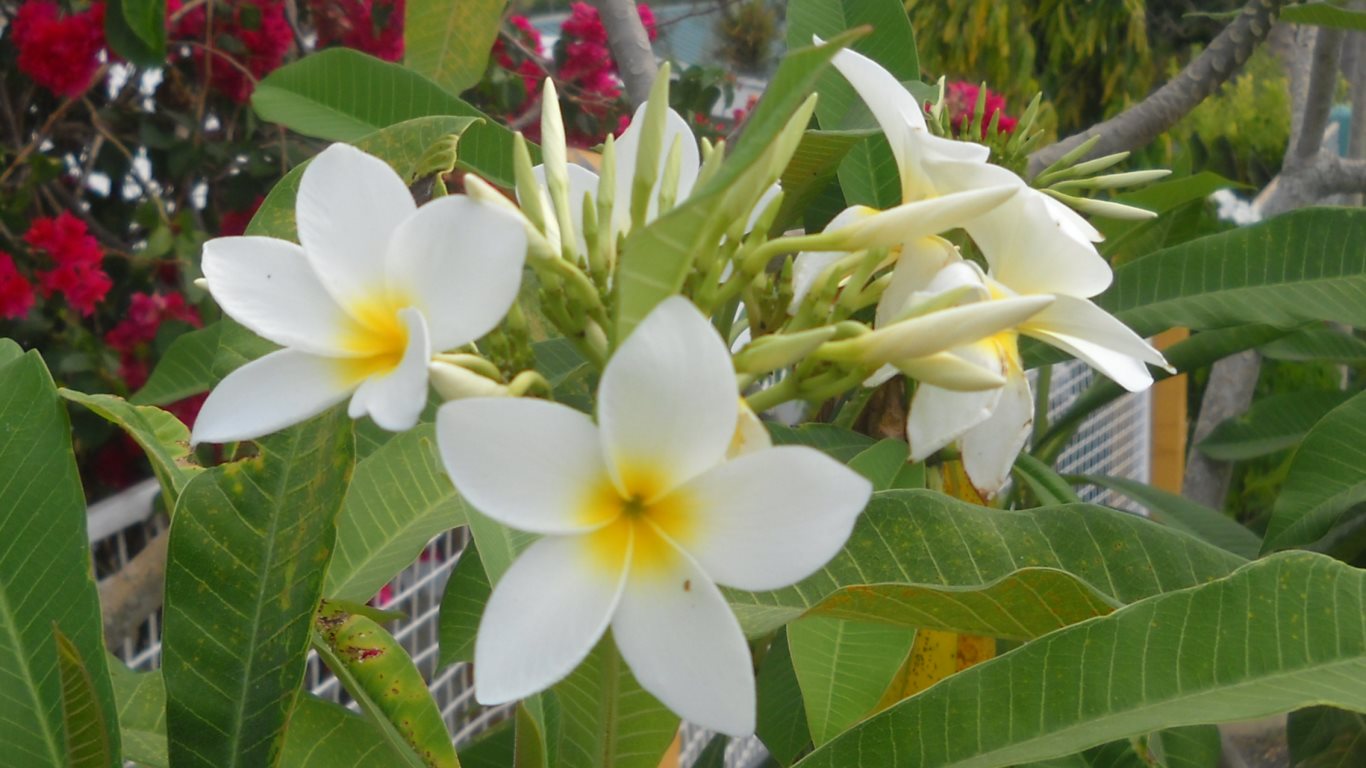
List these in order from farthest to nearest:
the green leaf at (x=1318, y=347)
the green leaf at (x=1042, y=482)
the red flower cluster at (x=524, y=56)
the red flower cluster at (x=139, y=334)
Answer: the red flower cluster at (x=524, y=56), the red flower cluster at (x=139, y=334), the green leaf at (x=1318, y=347), the green leaf at (x=1042, y=482)

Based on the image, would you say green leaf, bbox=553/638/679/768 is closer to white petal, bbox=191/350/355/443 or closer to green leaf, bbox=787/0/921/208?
white petal, bbox=191/350/355/443

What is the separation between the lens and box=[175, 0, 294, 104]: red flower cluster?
6.68 ft

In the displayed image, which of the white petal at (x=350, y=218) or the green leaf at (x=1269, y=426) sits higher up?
the white petal at (x=350, y=218)

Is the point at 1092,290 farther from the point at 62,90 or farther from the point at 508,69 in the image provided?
the point at 508,69

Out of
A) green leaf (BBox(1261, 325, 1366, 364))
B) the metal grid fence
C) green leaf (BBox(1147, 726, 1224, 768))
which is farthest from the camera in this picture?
green leaf (BBox(1261, 325, 1366, 364))

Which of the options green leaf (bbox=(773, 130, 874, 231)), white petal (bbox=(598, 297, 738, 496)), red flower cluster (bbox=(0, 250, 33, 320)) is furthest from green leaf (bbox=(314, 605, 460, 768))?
red flower cluster (bbox=(0, 250, 33, 320))

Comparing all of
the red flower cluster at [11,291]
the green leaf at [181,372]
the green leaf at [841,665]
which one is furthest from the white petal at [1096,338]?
the red flower cluster at [11,291]

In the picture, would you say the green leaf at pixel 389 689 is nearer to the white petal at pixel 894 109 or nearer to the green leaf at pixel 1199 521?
the white petal at pixel 894 109

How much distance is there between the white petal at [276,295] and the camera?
0.47 m

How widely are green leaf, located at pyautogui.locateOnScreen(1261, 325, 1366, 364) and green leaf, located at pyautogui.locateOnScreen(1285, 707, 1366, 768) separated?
0.59 meters

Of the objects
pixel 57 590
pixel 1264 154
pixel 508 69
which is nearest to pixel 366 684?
pixel 57 590

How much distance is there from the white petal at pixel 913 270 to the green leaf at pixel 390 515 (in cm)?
32

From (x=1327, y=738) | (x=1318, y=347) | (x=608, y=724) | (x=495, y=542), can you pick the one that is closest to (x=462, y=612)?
(x=495, y=542)

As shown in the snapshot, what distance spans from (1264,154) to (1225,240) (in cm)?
481
